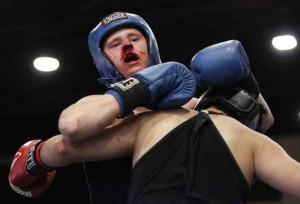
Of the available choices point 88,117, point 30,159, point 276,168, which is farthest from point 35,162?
point 276,168

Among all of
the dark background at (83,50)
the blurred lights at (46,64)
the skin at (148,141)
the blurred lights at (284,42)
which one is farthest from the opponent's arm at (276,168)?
the blurred lights at (46,64)

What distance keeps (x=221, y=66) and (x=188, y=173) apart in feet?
1.14

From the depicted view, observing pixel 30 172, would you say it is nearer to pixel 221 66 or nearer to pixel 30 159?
pixel 30 159

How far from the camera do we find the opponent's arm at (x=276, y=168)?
1.34 m

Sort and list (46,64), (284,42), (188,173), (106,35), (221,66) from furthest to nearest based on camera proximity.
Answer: (46,64), (284,42), (106,35), (221,66), (188,173)

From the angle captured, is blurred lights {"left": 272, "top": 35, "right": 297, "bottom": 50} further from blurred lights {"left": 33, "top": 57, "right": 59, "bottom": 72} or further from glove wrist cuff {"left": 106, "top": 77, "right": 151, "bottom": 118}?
glove wrist cuff {"left": 106, "top": 77, "right": 151, "bottom": 118}

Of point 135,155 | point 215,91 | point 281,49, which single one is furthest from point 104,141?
point 281,49

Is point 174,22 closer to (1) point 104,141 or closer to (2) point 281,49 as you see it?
(2) point 281,49

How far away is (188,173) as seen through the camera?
1316mm

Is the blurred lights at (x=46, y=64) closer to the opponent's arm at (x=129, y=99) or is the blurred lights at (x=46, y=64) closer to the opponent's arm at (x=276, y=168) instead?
the opponent's arm at (x=129, y=99)

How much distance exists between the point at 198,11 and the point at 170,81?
2.22 m

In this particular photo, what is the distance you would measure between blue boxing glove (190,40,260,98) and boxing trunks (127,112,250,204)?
0.70ft

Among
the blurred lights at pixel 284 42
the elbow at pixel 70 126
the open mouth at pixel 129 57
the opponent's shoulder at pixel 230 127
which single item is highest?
the open mouth at pixel 129 57

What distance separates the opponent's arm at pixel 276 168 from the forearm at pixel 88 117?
1.17 feet
